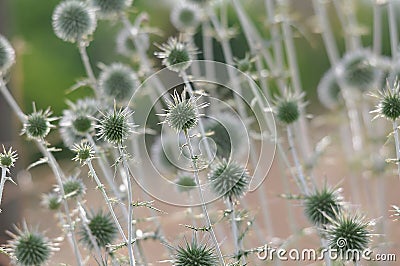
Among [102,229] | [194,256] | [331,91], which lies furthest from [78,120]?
[331,91]

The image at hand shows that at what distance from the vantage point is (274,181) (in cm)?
851

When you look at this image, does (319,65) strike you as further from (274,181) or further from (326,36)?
(326,36)

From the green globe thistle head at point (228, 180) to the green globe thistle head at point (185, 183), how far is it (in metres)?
0.38

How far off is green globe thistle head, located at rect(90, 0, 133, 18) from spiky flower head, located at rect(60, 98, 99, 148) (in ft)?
2.23

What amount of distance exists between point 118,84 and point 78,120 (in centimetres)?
79

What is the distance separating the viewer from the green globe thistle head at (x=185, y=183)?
2951 millimetres

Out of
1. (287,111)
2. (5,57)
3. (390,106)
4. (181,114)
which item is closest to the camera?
(181,114)

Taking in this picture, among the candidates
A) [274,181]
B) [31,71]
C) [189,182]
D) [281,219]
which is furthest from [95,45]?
[189,182]

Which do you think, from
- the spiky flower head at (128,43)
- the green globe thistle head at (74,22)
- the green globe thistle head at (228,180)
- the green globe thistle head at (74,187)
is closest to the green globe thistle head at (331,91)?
the spiky flower head at (128,43)

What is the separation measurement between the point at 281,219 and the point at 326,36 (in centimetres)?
290

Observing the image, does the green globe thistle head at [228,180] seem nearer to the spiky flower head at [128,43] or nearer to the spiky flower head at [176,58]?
the spiky flower head at [176,58]

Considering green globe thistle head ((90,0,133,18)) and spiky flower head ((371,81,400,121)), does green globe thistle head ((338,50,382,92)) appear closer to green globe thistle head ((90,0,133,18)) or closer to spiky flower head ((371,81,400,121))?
green globe thistle head ((90,0,133,18))

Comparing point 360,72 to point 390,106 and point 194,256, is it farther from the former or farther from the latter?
point 194,256

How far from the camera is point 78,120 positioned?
2758 millimetres
